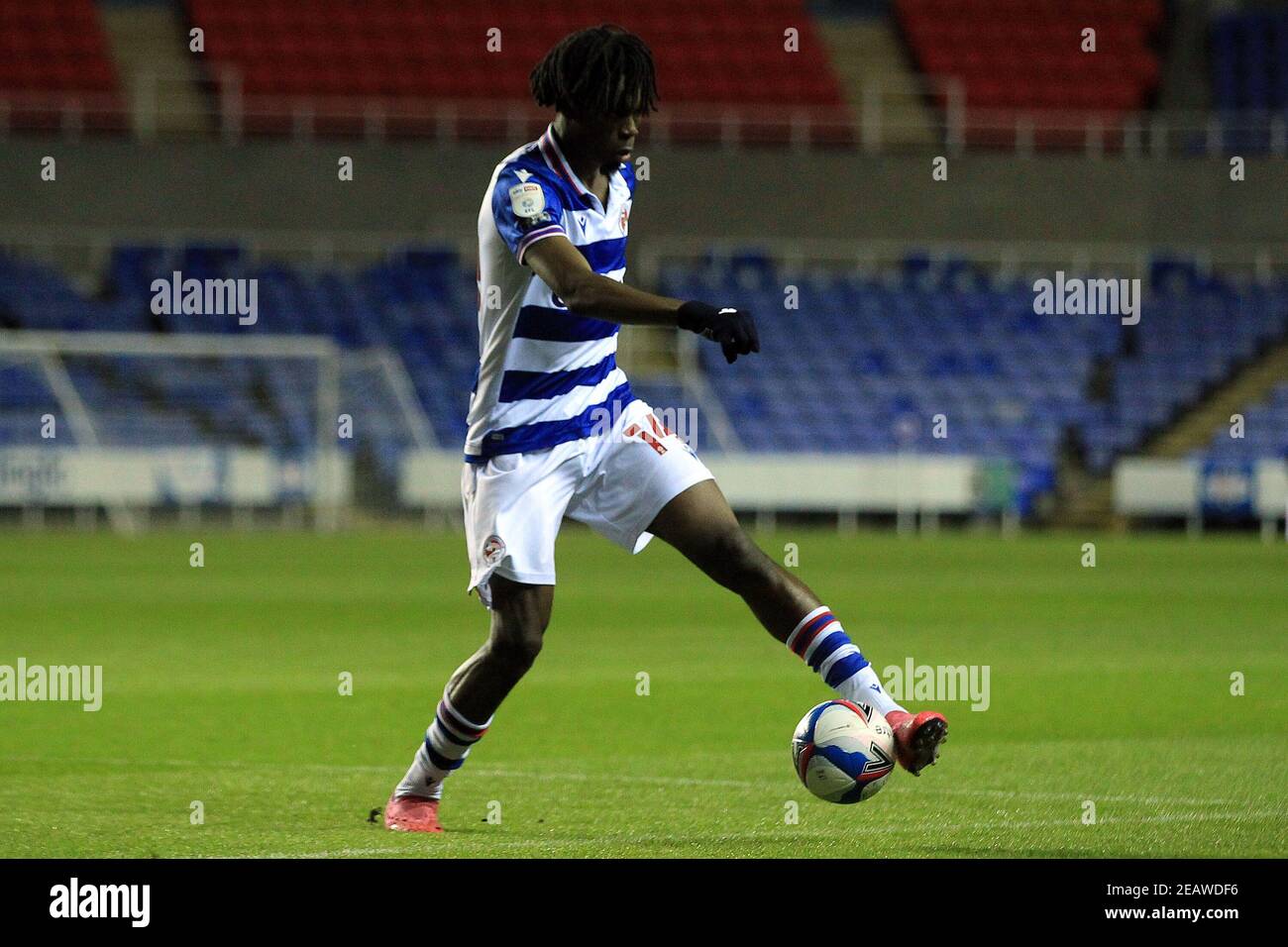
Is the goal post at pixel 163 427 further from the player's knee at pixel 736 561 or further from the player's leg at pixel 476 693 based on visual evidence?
the player's knee at pixel 736 561

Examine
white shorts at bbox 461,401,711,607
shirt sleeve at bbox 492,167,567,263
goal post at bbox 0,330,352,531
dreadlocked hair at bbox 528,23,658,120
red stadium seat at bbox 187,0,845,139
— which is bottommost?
white shorts at bbox 461,401,711,607

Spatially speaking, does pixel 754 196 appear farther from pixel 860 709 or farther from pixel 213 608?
pixel 860 709

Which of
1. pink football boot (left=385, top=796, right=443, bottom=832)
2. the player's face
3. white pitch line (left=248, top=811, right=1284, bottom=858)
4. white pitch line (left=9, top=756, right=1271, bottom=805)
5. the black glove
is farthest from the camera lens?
white pitch line (left=9, top=756, right=1271, bottom=805)

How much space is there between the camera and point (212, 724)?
353 inches

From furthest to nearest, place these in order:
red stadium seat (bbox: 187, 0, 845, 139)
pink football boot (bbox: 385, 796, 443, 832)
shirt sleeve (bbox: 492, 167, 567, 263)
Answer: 1. red stadium seat (bbox: 187, 0, 845, 139)
2. pink football boot (bbox: 385, 796, 443, 832)
3. shirt sleeve (bbox: 492, 167, 567, 263)

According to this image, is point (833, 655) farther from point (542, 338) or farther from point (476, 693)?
point (542, 338)

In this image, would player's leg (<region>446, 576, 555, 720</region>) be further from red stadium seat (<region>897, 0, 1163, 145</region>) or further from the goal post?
red stadium seat (<region>897, 0, 1163, 145</region>)

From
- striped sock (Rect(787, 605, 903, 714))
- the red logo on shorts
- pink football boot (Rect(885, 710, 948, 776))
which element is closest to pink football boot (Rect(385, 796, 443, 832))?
the red logo on shorts

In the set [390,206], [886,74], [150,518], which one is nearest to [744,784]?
[150,518]

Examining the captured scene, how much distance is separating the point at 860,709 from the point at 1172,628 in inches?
334

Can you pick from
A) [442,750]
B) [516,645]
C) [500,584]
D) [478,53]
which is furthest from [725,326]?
[478,53]

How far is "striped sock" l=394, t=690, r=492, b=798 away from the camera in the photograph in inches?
241

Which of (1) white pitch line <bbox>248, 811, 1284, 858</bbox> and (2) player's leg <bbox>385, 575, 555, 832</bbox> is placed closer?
(1) white pitch line <bbox>248, 811, 1284, 858</bbox>

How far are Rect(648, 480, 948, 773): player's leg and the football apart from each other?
96mm
